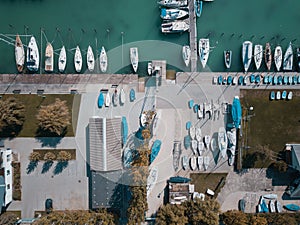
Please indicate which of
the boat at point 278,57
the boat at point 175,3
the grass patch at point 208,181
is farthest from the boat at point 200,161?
the boat at point 175,3

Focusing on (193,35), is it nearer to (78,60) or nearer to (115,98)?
(115,98)

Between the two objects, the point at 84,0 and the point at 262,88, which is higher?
the point at 84,0

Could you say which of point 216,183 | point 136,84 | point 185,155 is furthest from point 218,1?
point 216,183

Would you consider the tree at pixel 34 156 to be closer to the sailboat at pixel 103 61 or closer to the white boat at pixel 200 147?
the sailboat at pixel 103 61

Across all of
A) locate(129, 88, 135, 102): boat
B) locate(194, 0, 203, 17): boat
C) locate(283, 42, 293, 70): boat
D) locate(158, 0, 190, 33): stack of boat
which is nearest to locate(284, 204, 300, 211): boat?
locate(283, 42, 293, 70): boat

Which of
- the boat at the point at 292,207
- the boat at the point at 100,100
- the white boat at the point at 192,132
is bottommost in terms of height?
the boat at the point at 292,207

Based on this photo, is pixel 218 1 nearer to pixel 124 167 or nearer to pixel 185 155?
pixel 185 155
